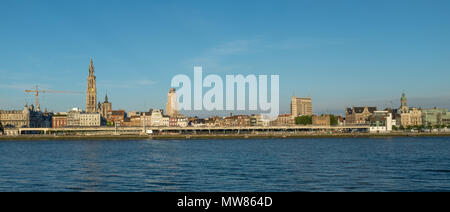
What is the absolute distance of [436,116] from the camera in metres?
153

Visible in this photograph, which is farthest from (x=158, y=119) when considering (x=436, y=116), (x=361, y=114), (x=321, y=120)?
(x=436, y=116)

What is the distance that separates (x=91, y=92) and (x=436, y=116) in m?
119

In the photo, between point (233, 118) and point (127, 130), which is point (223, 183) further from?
point (233, 118)

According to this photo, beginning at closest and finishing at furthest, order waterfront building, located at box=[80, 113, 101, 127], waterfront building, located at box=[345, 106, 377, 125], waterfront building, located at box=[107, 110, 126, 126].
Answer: waterfront building, located at box=[345, 106, 377, 125], waterfront building, located at box=[80, 113, 101, 127], waterfront building, located at box=[107, 110, 126, 126]

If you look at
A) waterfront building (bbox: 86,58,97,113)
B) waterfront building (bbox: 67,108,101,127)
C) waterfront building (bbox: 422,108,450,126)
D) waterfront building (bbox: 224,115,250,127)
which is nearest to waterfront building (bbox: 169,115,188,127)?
waterfront building (bbox: 224,115,250,127)

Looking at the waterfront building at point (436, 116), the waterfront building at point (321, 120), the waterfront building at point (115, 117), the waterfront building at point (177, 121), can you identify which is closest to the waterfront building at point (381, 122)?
the waterfront building at point (436, 116)

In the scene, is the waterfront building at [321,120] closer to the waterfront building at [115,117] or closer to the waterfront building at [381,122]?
the waterfront building at [381,122]

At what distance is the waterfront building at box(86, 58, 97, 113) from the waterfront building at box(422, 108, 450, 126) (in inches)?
4471

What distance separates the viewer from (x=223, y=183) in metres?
23.6

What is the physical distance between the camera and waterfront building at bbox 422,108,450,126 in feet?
495

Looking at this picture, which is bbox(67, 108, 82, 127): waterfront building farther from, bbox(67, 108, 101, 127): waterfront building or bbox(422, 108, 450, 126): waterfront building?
Answer: bbox(422, 108, 450, 126): waterfront building
